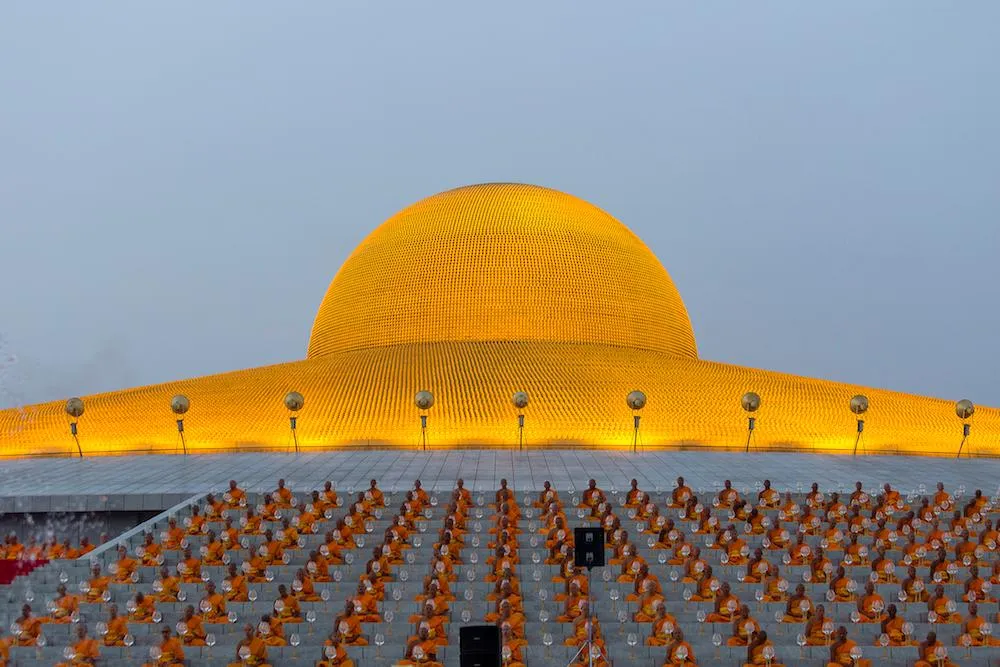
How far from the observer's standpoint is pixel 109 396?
83.3 feet

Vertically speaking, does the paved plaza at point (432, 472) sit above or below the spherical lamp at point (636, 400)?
below

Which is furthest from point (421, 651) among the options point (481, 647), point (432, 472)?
point (432, 472)

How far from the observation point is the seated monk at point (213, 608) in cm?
1341

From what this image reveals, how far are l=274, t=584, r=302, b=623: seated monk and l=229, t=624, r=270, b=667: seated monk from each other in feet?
2.90

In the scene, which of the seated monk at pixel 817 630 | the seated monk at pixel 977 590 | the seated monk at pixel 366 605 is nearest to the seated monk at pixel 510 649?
the seated monk at pixel 366 605

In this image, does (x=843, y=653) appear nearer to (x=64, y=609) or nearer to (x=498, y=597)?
(x=498, y=597)

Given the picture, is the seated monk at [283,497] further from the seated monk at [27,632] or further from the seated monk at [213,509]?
the seated monk at [27,632]

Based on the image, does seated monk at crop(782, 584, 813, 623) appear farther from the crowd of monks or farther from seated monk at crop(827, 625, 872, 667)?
seated monk at crop(827, 625, 872, 667)

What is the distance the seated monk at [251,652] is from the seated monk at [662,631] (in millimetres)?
4054

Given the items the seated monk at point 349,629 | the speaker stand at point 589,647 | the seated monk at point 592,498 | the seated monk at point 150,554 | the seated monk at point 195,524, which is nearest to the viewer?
the speaker stand at point 589,647

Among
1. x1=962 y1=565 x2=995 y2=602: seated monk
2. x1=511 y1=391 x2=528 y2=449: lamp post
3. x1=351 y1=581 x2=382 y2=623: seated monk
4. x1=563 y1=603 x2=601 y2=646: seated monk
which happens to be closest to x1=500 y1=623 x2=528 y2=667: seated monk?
x1=563 y1=603 x2=601 y2=646: seated monk

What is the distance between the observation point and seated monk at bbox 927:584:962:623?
44.5 ft

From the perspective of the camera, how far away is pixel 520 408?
891 inches

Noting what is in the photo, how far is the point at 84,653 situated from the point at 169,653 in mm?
946
